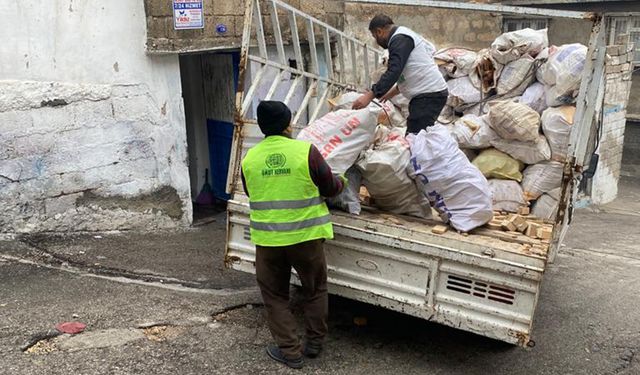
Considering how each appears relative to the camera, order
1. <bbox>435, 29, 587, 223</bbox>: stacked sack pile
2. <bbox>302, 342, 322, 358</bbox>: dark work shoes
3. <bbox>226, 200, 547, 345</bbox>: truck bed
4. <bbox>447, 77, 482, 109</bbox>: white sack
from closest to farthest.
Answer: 1. <bbox>226, 200, 547, 345</bbox>: truck bed
2. <bbox>302, 342, 322, 358</bbox>: dark work shoes
3. <bbox>435, 29, 587, 223</bbox>: stacked sack pile
4. <bbox>447, 77, 482, 109</bbox>: white sack

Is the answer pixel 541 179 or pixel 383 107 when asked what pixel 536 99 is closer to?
pixel 541 179

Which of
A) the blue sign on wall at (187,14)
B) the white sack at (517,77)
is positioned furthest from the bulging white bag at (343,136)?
the blue sign on wall at (187,14)

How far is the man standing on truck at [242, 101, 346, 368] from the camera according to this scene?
3.26 meters

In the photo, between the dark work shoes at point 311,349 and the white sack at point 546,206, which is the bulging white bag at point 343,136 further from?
the white sack at point 546,206

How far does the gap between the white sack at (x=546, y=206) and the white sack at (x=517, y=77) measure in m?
1.22

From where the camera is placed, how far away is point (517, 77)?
17.2ft

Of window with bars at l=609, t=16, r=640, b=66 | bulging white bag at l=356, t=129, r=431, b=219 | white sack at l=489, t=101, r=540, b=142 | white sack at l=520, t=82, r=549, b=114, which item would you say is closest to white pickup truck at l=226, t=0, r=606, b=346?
bulging white bag at l=356, t=129, r=431, b=219

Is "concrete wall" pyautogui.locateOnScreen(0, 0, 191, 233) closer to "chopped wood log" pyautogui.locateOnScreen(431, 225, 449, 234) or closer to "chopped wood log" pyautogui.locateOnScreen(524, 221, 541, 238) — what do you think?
"chopped wood log" pyautogui.locateOnScreen(431, 225, 449, 234)

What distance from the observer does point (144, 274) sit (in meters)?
4.73

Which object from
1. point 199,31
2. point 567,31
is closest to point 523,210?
point 199,31

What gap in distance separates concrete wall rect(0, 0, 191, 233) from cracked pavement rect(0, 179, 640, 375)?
322 millimetres

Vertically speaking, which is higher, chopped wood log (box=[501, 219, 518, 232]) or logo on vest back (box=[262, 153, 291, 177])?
logo on vest back (box=[262, 153, 291, 177])

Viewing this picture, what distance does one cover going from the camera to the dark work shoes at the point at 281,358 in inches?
135

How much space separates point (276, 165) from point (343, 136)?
0.56m
